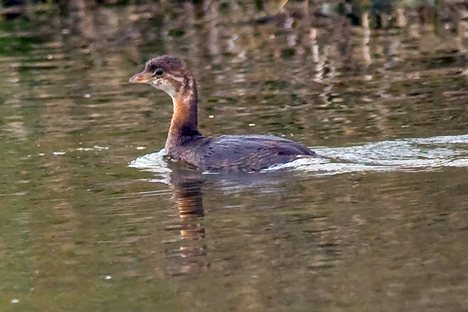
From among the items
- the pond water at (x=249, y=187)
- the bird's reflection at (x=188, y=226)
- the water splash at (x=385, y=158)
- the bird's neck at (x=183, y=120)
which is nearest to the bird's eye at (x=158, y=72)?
the bird's neck at (x=183, y=120)

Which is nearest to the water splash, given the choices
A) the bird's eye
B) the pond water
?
the pond water

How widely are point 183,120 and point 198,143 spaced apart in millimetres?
675

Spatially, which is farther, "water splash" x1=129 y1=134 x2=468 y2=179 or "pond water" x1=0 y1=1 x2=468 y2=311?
"water splash" x1=129 y1=134 x2=468 y2=179

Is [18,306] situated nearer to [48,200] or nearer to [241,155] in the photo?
Answer: [48,200]

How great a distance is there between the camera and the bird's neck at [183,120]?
44.6 ft

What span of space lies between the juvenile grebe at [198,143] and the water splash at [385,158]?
0.15 m

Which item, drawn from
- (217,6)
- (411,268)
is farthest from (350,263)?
(217,6)

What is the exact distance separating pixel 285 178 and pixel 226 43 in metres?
11.2

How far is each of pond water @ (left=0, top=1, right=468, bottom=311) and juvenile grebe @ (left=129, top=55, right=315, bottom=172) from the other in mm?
160

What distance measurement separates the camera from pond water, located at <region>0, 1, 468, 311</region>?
8258 mm

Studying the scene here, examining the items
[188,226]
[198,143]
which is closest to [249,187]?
[188,226]

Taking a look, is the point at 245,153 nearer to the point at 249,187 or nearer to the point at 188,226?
the point at 249,187

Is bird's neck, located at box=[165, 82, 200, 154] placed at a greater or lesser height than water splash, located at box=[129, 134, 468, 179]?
greater

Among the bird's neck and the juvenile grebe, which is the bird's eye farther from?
the bird's neck
